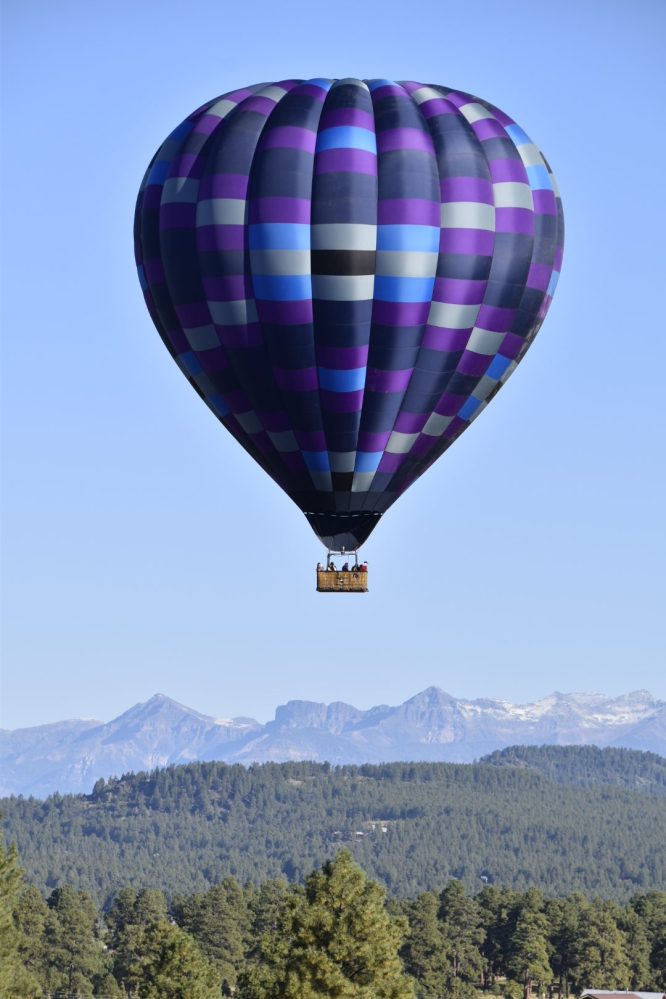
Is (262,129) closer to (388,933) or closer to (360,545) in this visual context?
(360,545)

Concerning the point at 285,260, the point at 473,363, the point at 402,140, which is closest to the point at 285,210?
the point at 285,260

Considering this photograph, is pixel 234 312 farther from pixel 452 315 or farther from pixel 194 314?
pixel 452 315

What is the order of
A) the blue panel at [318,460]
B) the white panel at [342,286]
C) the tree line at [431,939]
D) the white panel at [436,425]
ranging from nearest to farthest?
the white panel at [342,286] → the blue panel at [318,460] → the white panel at [436,425] → the tree line at [431,939]

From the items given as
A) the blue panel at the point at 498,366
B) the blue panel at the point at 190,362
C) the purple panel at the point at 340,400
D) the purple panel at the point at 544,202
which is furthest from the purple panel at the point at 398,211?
the blue panel at the point at 190,362

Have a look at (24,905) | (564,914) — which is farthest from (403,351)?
(564,914)

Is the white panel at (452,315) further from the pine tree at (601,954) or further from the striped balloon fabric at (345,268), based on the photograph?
the pine tree at (601,954)

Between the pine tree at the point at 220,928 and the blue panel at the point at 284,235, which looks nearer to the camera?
the blue panel at the point at 284,235
